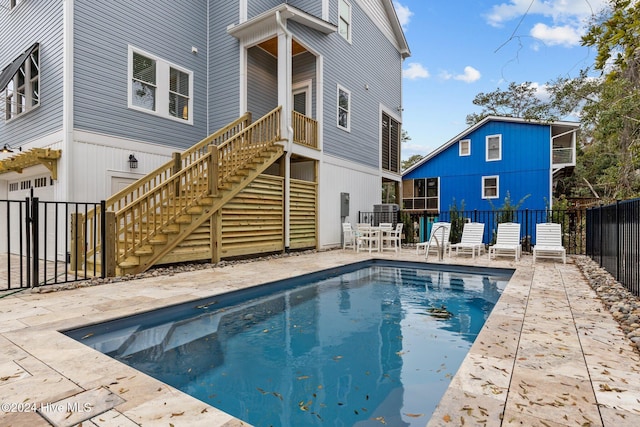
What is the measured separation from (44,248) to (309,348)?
21.3 ft

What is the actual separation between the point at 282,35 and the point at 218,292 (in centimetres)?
729

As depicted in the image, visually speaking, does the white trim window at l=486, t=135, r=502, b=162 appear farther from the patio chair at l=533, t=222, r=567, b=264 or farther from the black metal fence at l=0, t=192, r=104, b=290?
the black metal fence at l=0, t=192, r=104, b=290

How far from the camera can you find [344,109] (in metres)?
12.0

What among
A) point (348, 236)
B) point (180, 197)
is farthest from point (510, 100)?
point (180, 197)

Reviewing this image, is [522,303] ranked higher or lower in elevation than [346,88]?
lower

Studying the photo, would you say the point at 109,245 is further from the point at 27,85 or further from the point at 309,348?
the point at 27,85

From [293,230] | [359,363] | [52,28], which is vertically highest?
Result: [52,28]

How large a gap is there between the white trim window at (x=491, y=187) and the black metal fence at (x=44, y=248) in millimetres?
17378

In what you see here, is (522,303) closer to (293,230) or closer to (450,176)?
(293,230)

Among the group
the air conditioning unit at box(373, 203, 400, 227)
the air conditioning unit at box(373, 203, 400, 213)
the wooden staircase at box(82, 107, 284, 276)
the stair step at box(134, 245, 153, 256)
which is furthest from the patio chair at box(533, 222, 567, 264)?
the stair step at box(134, 245, 153, 256)

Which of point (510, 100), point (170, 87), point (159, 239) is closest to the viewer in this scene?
point (159, 239)

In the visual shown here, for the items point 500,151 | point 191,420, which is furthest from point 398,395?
point 500,151

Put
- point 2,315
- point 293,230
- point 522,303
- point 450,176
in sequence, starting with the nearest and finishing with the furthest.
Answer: point 2,315, point 522,303, point 293,230, point 450,176

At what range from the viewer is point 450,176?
18.9 metres
